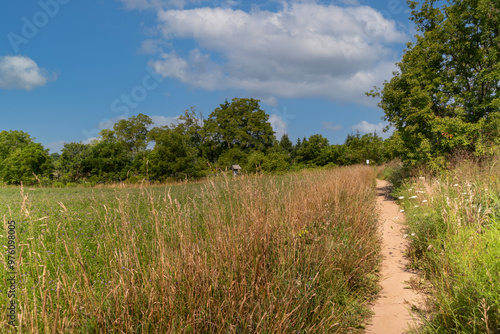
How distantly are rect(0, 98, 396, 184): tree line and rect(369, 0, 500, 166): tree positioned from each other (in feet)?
40.6

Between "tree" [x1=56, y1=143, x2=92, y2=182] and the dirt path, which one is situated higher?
"tree" [x1=56, y1=143, x2=92, y2=182]

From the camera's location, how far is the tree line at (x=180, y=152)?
2762 cm

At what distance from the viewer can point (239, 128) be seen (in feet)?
128

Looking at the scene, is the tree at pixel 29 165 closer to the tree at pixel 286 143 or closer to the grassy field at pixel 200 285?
the grassy field at pixel 200 285

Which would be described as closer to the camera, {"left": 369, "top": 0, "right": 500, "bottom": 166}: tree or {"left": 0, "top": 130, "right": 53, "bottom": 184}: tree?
{"left": 369, "top": 0, "right": 500, "bottom": 166}: tree

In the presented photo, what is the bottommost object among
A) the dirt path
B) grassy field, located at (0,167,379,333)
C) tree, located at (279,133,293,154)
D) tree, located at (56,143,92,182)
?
the dirt path

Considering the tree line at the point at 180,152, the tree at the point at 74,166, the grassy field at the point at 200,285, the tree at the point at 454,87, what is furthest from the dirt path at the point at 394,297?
the tree at the point at 74,166

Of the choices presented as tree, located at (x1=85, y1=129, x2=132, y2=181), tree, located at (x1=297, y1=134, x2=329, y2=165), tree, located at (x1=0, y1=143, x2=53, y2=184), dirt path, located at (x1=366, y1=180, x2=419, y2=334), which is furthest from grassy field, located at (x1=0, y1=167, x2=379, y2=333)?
tree, located at (x1=297, y1=134, x2=329, y2=165)

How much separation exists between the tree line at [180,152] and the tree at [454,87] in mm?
12369

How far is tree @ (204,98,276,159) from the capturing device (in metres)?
38.5

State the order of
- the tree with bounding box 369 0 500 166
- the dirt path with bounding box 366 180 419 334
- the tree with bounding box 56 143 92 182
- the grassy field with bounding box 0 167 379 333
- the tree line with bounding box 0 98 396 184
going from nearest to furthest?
the grassy field with bounding box 0 167 379 333 < the dirt path with bounding box 366 180 419 334 < the tree with bounding box 369 0 500 166 < the tree line with bounding box 0 98 396 184 < the tree with bounding box 56 143 92 182

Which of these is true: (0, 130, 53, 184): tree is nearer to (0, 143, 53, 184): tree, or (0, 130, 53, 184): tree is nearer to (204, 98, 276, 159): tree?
(0, 143, 53, 184): tree

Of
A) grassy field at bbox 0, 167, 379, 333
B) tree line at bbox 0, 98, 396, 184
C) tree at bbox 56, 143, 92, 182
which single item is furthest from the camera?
tree at bbox 56, 143, 92, 182

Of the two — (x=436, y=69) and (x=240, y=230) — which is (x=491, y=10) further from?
(x=240, y=230)
